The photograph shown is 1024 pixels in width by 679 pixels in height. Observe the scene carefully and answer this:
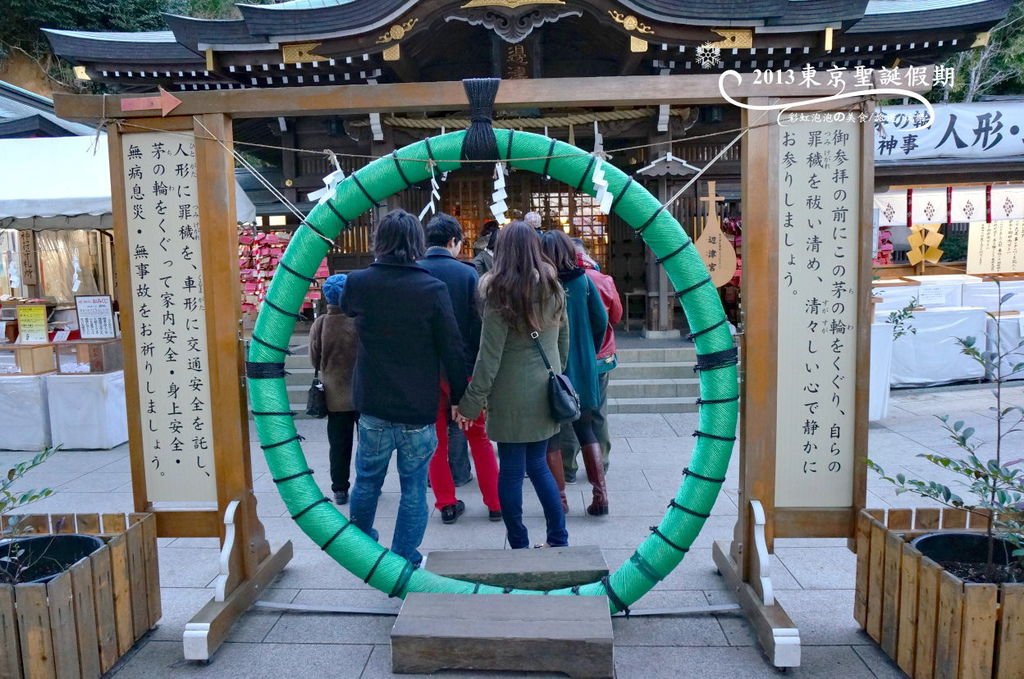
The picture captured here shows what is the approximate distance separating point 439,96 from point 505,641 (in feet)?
8.39

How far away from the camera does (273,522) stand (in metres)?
5.05

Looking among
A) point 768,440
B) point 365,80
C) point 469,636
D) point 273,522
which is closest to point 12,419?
point 273,522

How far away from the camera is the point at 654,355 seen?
30.5 feet

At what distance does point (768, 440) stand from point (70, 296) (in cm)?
1504

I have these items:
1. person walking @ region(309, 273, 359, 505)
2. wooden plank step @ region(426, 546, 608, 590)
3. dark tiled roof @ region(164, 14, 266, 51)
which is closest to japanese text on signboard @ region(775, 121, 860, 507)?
wooden plank step @ region(426, 546, 608, 590)

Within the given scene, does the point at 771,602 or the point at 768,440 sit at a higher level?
the point at 768,440

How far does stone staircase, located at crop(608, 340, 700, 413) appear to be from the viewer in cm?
838

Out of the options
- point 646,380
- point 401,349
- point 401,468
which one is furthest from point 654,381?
point 401,349

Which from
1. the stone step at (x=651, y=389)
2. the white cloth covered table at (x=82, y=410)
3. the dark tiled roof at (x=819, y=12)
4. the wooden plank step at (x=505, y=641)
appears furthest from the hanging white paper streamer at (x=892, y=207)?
the white cloth covered table at (x=82, y=410)

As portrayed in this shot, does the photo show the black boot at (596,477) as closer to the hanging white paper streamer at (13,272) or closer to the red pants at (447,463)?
the red pants at (447,463)

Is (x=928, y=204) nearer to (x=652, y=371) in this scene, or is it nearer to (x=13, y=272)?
(x=652, y=371)

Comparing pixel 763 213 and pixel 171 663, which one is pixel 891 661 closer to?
pixel 763 213

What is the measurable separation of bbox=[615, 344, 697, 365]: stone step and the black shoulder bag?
18.3ft

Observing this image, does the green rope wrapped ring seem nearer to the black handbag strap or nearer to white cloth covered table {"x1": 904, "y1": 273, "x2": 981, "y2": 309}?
the black handbag strap
